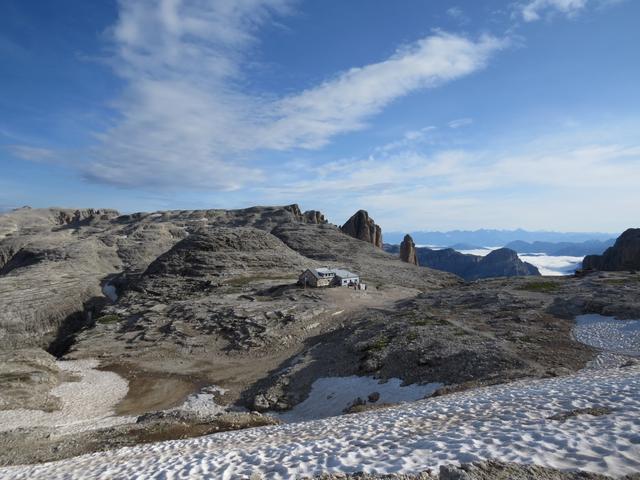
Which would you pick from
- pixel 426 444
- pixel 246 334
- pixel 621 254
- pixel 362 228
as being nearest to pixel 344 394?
pixel 426 444

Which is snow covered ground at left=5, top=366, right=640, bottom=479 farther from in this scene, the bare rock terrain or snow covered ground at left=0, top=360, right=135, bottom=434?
snow covered ground at left=0, top=360, right=135, bottom=434

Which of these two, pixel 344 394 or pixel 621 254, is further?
pixel 621 254

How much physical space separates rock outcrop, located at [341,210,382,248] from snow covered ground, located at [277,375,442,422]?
14551 centimetres

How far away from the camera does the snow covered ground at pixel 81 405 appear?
3547 centimetres

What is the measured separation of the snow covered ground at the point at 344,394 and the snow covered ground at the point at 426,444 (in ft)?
41.4

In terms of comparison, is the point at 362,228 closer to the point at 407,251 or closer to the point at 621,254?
the point at 407,251

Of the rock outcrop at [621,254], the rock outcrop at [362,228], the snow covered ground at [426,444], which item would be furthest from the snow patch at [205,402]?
the rock outcrop at [362,228]

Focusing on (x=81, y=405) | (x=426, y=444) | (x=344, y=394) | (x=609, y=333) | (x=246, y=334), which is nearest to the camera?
(x=426, y=444)

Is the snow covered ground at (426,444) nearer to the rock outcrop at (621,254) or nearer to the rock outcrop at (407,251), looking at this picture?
the rock outcrop at (621,254)

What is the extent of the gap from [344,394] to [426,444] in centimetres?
2413

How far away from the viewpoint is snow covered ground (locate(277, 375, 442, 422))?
32.1m

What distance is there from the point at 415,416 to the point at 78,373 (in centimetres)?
4808

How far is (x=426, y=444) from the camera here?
1271 cm

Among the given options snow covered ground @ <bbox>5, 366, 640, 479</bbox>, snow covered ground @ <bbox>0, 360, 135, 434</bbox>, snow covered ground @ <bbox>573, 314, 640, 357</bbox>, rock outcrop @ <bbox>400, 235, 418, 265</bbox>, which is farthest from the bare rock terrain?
rock outcrop @ <bbox>400, 235, 418, 265</bbox>
